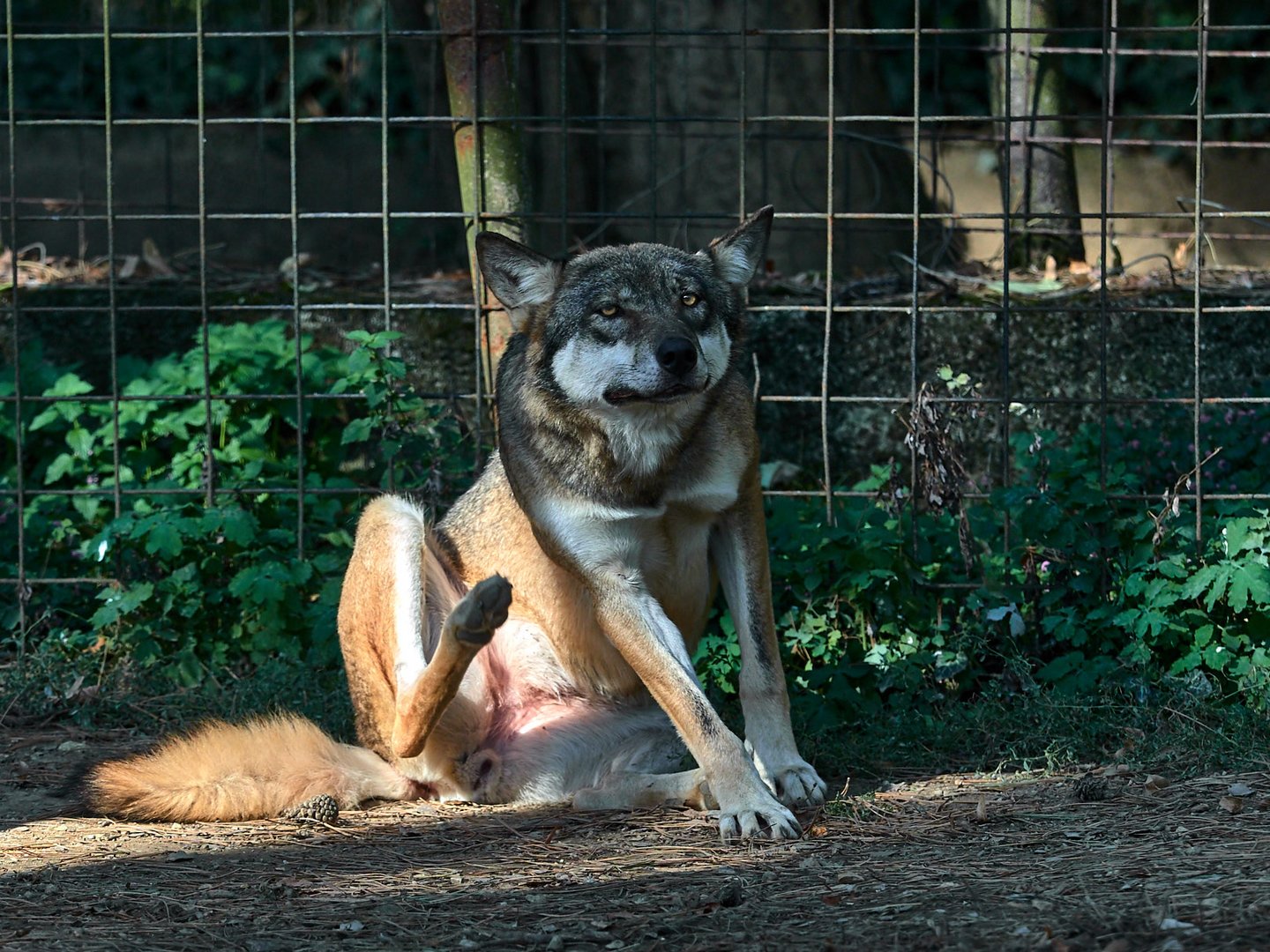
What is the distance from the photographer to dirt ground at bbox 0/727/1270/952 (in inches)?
127

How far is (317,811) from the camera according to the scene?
4.54 meters

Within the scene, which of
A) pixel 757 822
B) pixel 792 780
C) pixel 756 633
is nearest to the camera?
pixel 757 822

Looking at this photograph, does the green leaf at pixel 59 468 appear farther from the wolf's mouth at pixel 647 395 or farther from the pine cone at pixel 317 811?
the wolf's mouth at pixel 647 395

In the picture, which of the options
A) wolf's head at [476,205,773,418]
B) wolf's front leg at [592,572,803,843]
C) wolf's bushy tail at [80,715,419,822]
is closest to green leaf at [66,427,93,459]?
wolf's bushy tail at [80,715,419,822]

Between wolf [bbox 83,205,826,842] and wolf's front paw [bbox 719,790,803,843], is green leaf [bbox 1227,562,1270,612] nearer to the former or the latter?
wolf [bbox 83,205,826,842]

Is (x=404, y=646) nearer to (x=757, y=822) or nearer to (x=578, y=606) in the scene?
(x=578, y=606)

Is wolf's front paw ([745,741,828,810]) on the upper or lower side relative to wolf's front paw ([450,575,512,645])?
lower

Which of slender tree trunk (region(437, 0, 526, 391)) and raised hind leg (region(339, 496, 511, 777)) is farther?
slender tree trunk (region(437, 0, 526, 391))

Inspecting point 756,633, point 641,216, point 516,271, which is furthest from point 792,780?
point 641,216

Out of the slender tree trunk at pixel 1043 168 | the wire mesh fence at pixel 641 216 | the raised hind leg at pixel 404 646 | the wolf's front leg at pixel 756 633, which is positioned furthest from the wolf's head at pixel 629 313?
the slender tree trunk at pixel 1043 168

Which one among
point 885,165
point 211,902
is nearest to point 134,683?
point 211,902

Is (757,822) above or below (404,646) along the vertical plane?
below

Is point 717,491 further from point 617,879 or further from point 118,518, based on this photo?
point 118,518

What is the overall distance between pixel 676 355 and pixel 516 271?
734 millimetres
